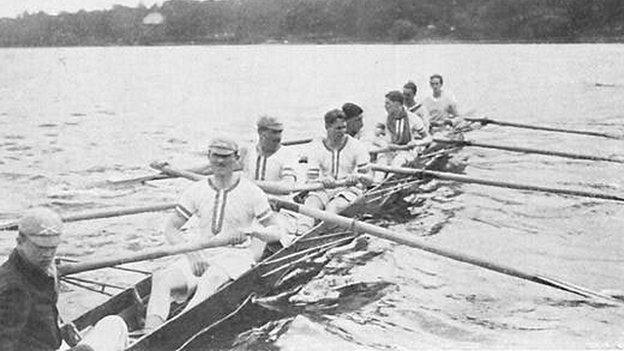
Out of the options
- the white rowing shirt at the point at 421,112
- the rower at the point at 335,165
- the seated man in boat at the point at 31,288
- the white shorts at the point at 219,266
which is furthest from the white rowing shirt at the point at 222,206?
the white rowing shirt at the point at 421,112

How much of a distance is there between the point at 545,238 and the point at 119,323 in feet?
24.0

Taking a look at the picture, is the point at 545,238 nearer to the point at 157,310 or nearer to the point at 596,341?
the point at 596,341

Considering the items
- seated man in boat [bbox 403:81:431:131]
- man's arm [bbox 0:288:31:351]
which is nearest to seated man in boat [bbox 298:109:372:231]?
seated man in boat [bbox 403:81:431:131]

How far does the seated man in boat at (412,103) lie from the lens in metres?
12.7

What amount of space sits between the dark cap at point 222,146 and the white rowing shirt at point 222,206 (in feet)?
1.14

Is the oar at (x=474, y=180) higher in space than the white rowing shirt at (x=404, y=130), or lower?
lower

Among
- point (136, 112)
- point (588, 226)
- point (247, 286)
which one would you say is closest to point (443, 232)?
point (588, 226)

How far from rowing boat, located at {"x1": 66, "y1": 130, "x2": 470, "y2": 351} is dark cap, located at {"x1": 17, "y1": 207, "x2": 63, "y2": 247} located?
112cm

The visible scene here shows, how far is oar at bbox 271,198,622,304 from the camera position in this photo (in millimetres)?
5664

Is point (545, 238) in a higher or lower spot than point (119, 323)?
lower

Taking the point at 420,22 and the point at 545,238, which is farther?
the point at 420,22

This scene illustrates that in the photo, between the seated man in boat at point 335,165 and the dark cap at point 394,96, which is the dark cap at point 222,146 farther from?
the dark cap at point 394,96

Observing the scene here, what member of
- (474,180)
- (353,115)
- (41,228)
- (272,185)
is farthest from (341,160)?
(41,228)

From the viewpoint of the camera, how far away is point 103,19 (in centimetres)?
5666
